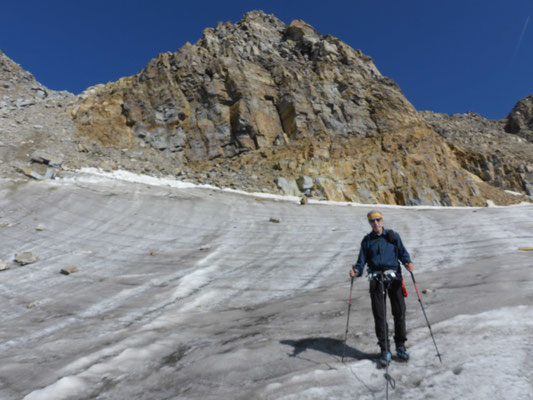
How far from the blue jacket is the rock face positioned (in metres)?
23.0

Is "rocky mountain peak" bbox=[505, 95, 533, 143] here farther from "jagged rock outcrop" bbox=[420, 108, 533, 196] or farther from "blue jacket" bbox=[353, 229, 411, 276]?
"blue jacket" bbox=[353, 229, 411, 276]

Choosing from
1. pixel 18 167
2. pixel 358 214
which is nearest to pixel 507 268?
pixel 358 214

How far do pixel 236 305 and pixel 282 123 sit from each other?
32.4 meters

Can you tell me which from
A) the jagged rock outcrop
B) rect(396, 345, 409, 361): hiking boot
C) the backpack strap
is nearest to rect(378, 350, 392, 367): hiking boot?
rect(396, 345, 409, 361): hiking boot

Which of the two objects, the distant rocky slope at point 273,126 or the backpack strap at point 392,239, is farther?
the distant rocky slope at point 273,126

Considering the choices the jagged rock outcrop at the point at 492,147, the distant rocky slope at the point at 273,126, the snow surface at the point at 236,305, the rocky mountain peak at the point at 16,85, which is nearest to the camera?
the snow surface at the point at 236,305

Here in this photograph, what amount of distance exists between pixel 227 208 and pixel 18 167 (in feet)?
39.6

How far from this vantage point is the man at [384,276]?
3.71m

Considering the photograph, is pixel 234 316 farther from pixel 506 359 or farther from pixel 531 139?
pixel 531 139

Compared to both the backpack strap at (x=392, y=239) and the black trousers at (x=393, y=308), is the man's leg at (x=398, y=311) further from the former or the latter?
the backpack strap at (x=392, y=239)

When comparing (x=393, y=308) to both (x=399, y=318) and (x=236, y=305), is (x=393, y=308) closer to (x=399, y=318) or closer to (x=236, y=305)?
(x=399, y=318)

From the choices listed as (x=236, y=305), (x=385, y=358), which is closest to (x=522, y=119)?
(x=236, y=305)

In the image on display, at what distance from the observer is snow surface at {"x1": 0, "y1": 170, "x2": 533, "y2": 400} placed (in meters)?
3.54

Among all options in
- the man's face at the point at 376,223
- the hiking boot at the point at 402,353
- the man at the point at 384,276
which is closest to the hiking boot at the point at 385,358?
the man at the point at 384,276
